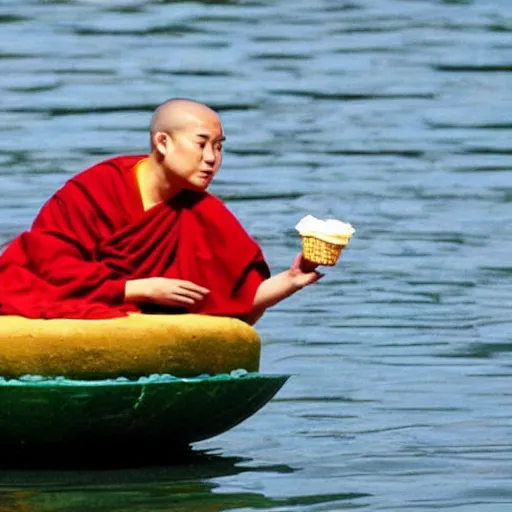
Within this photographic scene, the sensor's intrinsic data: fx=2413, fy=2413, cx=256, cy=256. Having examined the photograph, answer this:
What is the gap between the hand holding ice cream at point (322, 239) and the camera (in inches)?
308

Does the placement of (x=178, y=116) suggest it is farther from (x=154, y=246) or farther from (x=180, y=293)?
(x=180, y=293)

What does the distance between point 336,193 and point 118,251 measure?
690cm

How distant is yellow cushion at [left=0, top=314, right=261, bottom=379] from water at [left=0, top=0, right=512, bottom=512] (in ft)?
1.21

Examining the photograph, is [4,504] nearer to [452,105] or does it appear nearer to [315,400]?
[315,400]

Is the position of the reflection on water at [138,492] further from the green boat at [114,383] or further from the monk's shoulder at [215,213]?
the monk's shoulder at [215,213]

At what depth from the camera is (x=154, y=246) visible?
8.02m

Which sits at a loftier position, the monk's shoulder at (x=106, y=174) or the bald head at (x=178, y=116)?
the bald head at (x=178, y=116)

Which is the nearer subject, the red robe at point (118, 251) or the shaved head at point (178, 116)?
the red robe at point (118, 251)

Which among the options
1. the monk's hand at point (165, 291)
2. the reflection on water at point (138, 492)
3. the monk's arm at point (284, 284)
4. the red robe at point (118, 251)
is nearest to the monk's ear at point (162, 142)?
the red robe at point (118, 251)

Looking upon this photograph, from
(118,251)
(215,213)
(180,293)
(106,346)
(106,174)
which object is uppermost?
(106,174)

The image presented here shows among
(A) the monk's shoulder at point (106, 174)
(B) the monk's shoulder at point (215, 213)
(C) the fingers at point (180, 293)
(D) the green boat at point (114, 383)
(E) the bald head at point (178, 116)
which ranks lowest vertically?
(D) the green boat at point (114, 383)

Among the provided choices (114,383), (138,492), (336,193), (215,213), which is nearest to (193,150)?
(215,213)

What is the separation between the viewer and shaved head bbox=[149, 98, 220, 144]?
804 cm

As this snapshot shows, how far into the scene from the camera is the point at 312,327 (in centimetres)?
1112
